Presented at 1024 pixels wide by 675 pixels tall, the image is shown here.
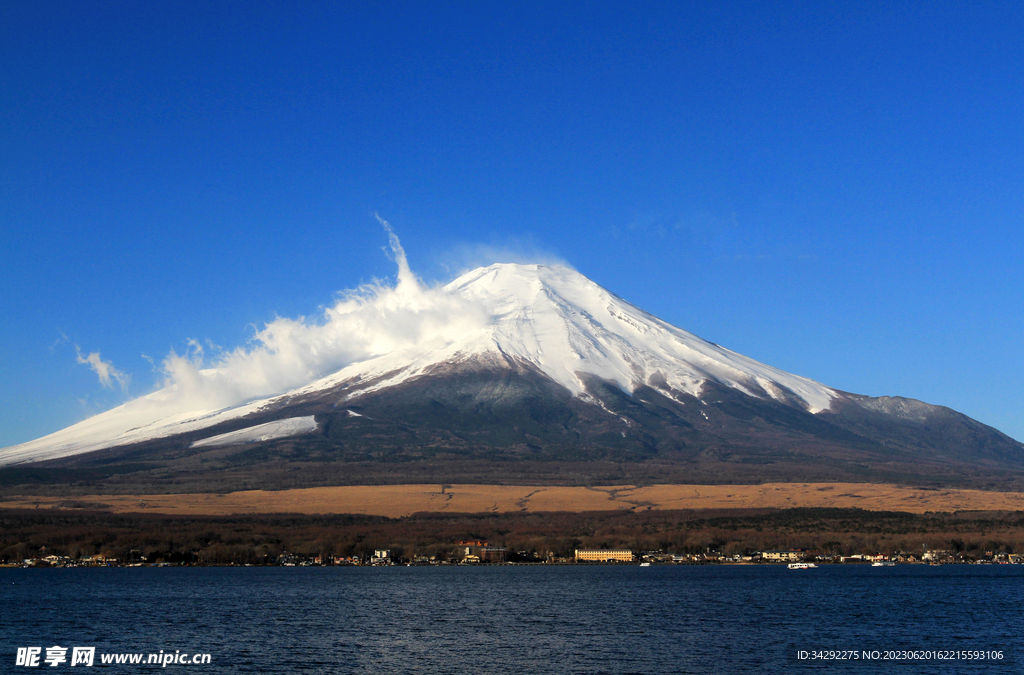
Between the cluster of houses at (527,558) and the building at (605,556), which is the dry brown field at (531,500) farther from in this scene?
the building at (605,556)

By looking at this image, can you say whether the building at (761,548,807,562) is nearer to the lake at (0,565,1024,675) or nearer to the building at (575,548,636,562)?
the building at (575,548,636,562)

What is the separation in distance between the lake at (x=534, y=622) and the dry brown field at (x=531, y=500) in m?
63.3

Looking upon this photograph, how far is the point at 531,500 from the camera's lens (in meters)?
173

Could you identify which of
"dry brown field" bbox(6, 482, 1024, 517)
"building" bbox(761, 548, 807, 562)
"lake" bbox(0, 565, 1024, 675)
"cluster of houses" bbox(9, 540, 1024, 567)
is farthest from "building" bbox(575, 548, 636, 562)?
"lake" bbox(0, 565, 1024, 675)

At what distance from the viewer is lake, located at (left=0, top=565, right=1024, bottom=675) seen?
43.7 metres

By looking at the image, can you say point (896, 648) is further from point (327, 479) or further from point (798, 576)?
point (327, 479)

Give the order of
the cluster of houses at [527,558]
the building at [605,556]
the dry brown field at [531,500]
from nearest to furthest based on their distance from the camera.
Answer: the cluster of houses at [527,558]
the building at [605,556]
the dry brown field at [531,500]

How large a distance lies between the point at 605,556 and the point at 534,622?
76.6 m

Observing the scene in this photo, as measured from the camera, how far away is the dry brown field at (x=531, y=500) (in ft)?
539

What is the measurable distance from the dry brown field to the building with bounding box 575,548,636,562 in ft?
95.6

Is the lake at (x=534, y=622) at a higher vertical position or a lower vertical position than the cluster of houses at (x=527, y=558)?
higher

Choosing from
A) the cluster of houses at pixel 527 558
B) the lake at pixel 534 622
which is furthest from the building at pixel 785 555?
the lake at pixel 534 622

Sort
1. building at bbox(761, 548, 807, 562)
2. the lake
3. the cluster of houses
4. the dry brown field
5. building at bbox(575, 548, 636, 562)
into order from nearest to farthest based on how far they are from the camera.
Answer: the lake
building at bbox(761, 548, 807, 562)
the cluster of houses
building at bbox(575, 548, 636, 562)
the dry brown field

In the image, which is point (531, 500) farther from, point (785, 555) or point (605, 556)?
point (785, 555)
